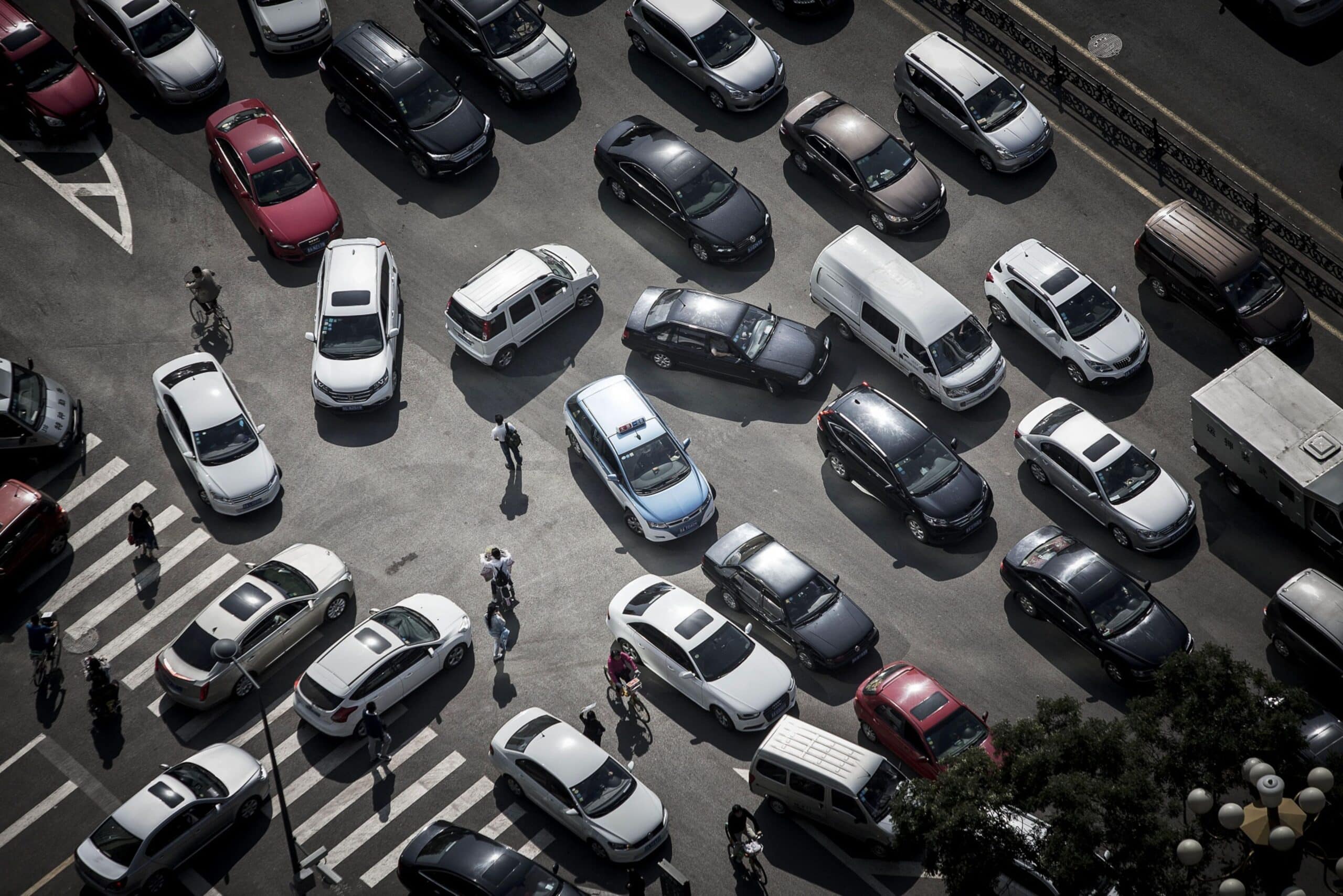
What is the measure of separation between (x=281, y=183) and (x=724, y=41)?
13.3 meters

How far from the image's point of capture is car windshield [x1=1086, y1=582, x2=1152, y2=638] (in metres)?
31.8

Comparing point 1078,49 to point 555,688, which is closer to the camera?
point 555,688

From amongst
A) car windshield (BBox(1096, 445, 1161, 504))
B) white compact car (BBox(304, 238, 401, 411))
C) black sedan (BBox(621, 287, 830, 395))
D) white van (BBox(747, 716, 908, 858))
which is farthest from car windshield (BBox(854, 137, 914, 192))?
white van (BBox(747, 716, 908, 858))

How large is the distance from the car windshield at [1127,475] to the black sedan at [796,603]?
22.0 feet

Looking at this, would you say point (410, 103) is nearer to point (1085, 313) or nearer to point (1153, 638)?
point (1085, 313)

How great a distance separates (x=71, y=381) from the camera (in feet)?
122

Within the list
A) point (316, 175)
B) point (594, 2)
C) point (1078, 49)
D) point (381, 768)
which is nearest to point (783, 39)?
point (594, 2)

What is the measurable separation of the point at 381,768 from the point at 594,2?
81.8 ft

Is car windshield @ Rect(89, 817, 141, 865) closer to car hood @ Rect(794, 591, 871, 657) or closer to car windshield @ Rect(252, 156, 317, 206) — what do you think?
car hood @ Rect(794, 591, 871, 657)

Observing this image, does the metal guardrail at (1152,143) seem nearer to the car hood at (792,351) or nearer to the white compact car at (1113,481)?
the white compact car at (1113,481)

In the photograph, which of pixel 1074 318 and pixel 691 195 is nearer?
pixel 1074 318

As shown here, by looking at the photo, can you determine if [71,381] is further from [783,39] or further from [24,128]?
[783,39]

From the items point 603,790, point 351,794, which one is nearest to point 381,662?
point 351,794

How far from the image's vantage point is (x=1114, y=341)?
119 ft
